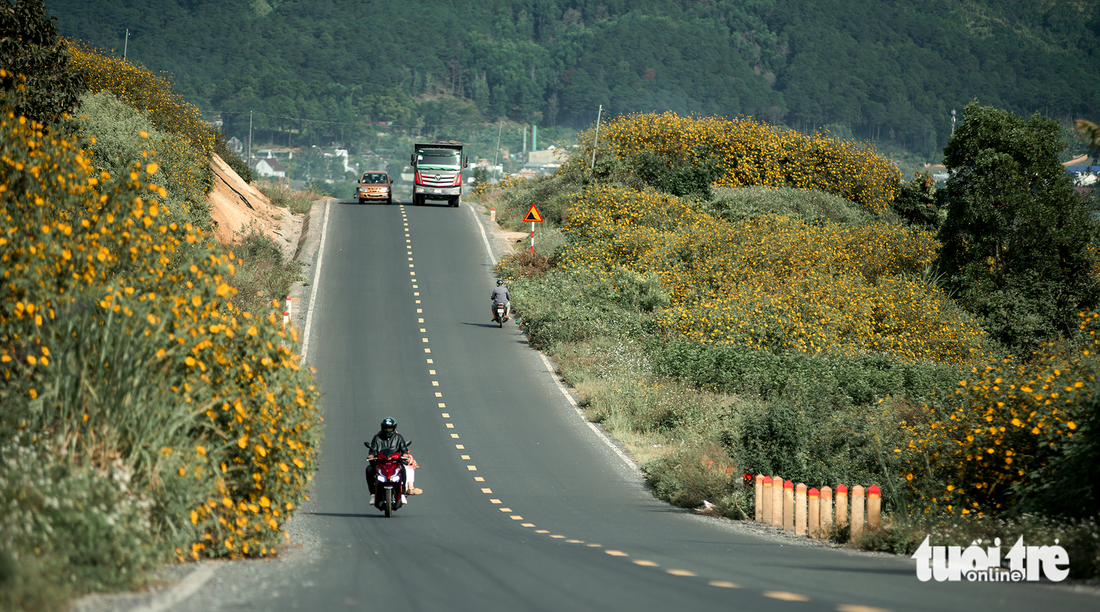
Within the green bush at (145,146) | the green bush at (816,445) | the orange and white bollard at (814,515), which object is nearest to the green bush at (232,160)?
the green bush at (145,146)

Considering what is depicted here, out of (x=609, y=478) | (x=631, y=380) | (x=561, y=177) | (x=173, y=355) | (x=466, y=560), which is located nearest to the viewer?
(x=173, y=355)

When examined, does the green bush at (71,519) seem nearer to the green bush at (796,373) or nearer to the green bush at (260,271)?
the green bush at (796,373)

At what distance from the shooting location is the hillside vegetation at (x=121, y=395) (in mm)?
8039

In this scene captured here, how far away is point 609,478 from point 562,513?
382cm

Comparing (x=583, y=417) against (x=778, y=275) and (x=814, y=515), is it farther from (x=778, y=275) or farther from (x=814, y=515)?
(x=778, y=275)

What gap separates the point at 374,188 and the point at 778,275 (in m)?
28.8

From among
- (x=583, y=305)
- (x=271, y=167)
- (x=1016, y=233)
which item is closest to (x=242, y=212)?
(x=583, y=305)

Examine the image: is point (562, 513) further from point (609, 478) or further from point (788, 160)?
point (788, 160)

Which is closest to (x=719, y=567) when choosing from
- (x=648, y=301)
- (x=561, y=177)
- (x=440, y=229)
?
(x=648, y=301)

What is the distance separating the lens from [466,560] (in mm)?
10414

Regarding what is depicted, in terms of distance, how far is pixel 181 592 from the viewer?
804 cm

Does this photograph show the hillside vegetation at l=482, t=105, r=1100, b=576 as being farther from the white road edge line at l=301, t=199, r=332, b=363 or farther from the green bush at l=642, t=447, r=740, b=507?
the white road edge line at l=301, t=199, r=332, b=363

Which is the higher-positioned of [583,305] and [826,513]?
[583,305]

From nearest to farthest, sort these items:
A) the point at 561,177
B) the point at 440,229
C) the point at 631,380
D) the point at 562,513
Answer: the point at 562,513, the point at 631,380, the point at 440,229, the point at 561,177
